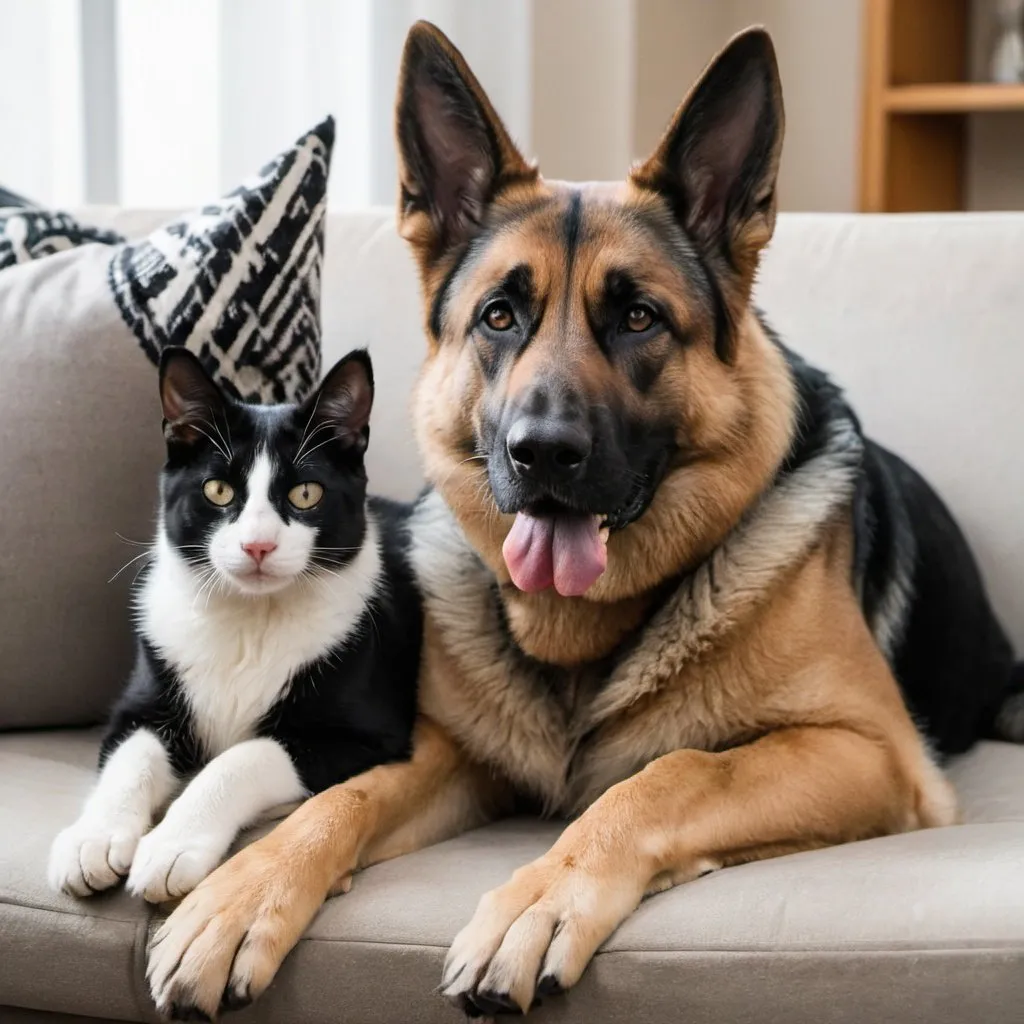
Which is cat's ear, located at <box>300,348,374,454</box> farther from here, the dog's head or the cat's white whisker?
the cat's white whisker

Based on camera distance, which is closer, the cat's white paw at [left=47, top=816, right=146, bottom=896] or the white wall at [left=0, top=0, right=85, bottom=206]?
the cat's white paw at [left=47, top=816, right=146, bottom=896]

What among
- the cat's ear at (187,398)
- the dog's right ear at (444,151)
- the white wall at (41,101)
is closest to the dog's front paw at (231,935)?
the cat's ear at (187,398)

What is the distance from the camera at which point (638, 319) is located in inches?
61.5

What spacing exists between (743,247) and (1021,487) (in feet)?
2.24

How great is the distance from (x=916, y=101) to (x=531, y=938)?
8.99ft

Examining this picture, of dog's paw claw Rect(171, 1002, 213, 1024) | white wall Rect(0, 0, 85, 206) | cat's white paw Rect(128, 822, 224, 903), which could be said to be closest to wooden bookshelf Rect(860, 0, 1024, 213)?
white wall Rect(0, 0, 85, 206)

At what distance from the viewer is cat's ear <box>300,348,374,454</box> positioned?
166 cm

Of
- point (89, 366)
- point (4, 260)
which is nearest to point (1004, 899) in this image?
point (89, 366)

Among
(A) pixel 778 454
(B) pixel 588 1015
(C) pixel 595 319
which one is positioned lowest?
(B) pixel 588 1015

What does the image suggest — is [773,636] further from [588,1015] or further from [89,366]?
[89,366]

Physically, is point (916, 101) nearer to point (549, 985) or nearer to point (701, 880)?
point (701, 880)

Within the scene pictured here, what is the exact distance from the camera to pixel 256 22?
3.00 meters

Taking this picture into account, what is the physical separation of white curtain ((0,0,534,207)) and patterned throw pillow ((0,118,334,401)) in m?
0.82

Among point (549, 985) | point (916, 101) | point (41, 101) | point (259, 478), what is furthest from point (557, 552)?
point (916, 101)
